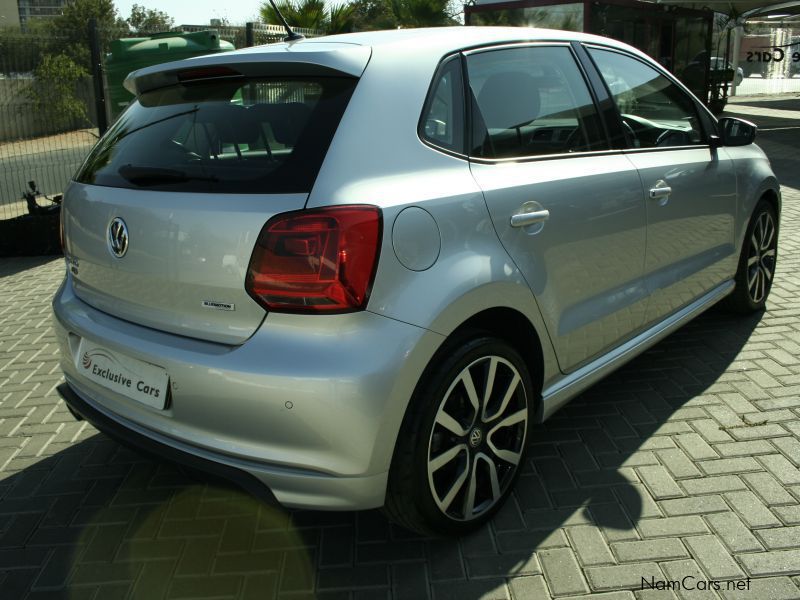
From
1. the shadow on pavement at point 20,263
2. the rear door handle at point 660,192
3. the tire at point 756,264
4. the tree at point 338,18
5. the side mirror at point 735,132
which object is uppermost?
the tree at point 338,18

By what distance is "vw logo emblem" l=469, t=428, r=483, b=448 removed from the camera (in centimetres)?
266

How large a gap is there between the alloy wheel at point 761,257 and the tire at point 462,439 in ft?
8.43

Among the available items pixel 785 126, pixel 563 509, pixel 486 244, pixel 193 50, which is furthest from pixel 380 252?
pixel 785 126

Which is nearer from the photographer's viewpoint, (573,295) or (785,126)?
(573,295)

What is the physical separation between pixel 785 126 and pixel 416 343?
65.2 feet

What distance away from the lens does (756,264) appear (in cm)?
481

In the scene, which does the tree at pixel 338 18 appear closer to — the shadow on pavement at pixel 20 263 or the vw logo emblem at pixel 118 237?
the shadow on pavement at pixel 20 263

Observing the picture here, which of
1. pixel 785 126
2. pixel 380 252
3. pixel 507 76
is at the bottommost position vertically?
pixel 785 126

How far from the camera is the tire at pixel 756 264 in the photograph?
15.3ft

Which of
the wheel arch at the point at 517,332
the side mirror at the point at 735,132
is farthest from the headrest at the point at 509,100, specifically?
the side mirror at the point at 735,132

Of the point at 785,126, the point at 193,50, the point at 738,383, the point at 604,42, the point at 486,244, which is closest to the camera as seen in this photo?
the point at 486,244

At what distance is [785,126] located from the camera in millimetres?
19078

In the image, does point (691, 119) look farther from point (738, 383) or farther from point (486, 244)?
point (486, 244)

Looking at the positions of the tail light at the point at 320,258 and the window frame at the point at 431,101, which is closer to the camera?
the tail light at the point at 320,258
